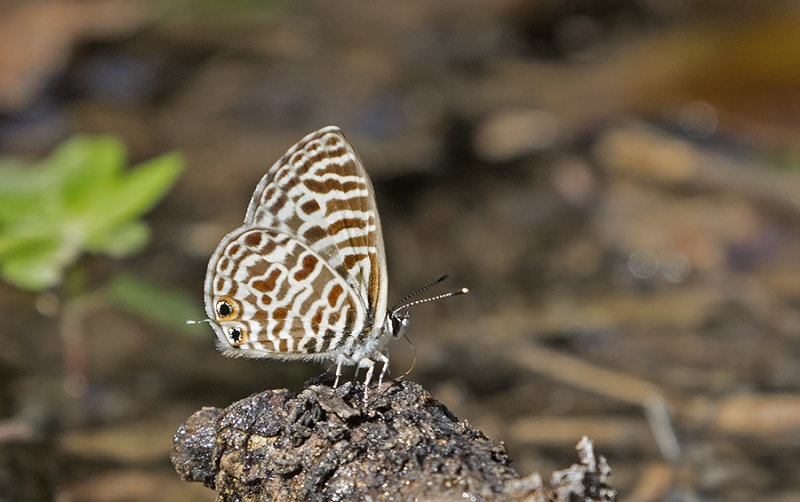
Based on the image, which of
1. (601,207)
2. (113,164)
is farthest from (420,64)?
(113,164)

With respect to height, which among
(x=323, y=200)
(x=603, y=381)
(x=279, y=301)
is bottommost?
(x=603, y=381)

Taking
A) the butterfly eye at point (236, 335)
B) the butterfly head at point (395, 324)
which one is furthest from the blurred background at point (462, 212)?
the butterfly head at point (395, 324)

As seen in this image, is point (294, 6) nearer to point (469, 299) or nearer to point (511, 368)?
point (469, 299)

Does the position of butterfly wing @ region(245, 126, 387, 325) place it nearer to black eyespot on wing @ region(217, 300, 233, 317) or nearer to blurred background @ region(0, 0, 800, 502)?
black eyespot on wing @ region(217, 300, 233, 317)

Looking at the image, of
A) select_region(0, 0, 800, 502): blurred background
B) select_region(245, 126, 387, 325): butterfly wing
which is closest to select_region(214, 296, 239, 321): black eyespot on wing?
select_region(245, 126, 387, 325): butterfly wing

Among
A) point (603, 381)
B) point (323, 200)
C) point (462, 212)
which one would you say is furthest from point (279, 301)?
point (462, 212)

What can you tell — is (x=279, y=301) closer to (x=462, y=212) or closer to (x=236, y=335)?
(x=236, y=335)

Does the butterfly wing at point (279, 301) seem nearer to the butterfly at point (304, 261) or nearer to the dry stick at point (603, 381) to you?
the butterfly at point (304, 261)
